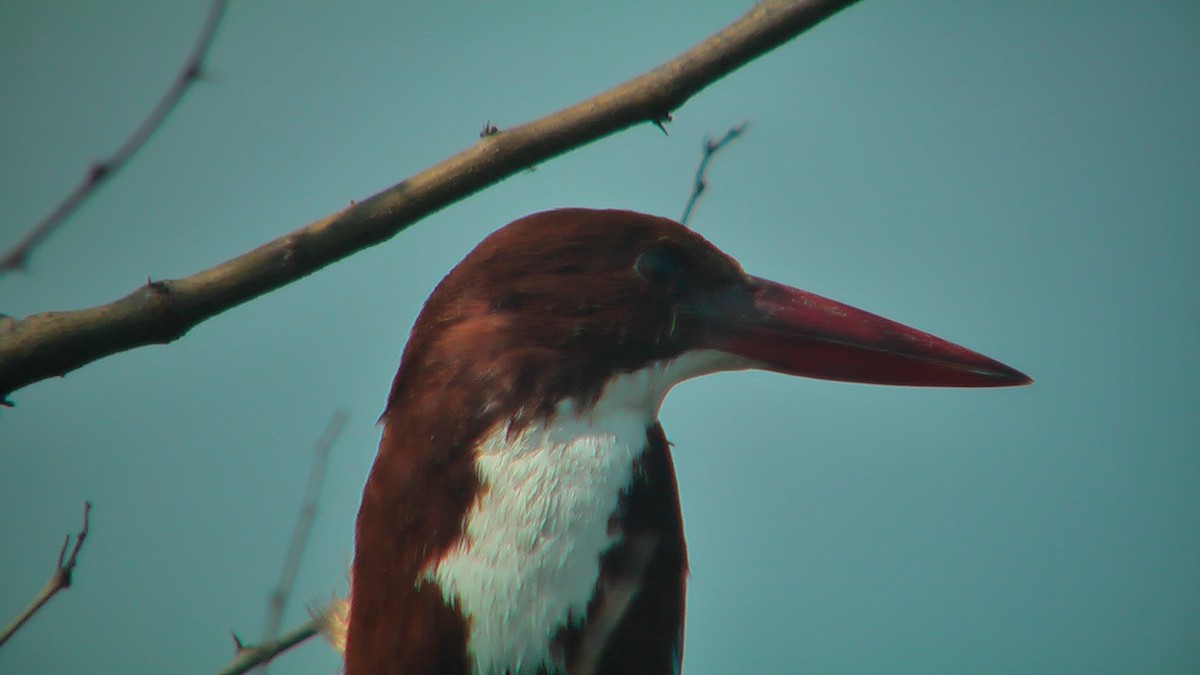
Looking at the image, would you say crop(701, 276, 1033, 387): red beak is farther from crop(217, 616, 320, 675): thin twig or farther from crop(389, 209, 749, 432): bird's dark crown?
crop(217, 616, 320, 675): thin twig

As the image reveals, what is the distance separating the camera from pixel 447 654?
3.56 ft

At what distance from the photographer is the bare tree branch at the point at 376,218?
3.42 ft

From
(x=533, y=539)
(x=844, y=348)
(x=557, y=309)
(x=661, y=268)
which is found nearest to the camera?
(x=533, y=539)

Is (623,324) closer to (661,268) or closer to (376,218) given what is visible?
(661,268)

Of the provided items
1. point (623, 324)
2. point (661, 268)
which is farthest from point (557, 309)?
point (661, 268)

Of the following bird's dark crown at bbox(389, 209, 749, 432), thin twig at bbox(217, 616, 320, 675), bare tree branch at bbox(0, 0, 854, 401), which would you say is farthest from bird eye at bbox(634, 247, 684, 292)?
thin twig at bbox(217, 616, 320, 675)

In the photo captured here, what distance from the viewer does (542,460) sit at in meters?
1.15

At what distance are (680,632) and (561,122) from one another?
708 mm

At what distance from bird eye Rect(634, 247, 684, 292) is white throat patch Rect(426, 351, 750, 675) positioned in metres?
0.28

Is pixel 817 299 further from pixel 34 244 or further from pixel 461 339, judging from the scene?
pixel 34 244

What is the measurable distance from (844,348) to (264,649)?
111 cm

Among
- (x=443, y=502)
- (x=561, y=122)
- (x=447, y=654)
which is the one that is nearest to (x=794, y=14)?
(x=561, y=122)

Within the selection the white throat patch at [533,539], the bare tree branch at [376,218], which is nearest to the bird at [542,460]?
the white throat patch at [533,539]

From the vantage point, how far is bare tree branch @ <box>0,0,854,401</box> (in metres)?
1.04
